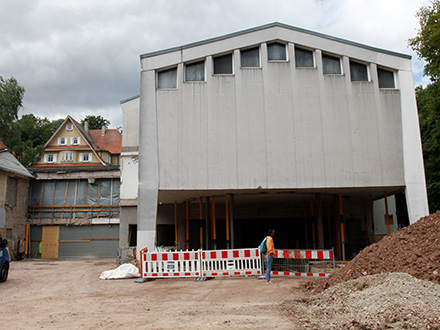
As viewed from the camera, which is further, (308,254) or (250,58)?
(250,58)

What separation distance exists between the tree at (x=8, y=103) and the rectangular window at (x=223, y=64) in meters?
24.4

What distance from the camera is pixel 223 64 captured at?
17031 millimetres

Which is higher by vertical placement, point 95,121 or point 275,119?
point 95,121

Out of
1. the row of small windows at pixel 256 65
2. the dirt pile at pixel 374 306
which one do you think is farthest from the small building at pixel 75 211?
the dirt pile at pixel 374 306

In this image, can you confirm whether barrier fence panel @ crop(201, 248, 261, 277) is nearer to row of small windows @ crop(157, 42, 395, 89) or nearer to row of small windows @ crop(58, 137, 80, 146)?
row of small windows @ crop(157, 42, 395, 89)

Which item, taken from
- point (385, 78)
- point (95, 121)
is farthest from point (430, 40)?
point (95, 121)

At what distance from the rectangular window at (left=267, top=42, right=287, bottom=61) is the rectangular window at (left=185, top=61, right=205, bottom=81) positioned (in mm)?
2977

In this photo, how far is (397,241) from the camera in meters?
10.6

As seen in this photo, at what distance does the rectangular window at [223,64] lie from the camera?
669 inches

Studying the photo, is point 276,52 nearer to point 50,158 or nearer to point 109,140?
point 50,158

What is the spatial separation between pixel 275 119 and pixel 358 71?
452 cm

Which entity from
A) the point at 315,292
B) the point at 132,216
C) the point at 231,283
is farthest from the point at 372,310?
the point at 132,216

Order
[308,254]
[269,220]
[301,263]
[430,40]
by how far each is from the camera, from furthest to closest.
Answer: [269,220] → [430,40] → [301,263] → [308,254]

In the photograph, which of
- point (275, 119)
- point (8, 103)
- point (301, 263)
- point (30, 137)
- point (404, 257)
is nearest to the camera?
point (404, 257)
